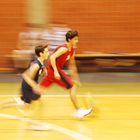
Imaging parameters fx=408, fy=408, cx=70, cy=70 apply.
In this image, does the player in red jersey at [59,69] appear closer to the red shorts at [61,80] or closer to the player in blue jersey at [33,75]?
the red shorts at [61,80]

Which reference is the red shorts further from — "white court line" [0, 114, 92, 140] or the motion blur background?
the motion blur background

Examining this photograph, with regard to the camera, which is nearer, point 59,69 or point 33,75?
point 33,75

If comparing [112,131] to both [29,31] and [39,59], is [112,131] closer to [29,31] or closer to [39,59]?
[39,59]

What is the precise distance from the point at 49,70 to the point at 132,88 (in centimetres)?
237

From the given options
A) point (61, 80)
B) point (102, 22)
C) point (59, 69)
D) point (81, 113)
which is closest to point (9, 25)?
point (102, 22)

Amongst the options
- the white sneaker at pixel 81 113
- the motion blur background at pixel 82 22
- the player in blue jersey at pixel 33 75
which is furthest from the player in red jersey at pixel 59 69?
the motion blur background at pixel 82 22

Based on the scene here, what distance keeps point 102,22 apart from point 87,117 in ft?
12.6

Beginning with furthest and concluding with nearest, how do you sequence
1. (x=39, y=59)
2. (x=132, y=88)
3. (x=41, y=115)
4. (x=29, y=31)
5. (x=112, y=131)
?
(x=29, y=31), (x=132, y=88), (x=41, y=115), (x=39, y=59), (x=112, y=131)

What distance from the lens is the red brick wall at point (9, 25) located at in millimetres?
8945

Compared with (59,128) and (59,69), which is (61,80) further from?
(59,128)

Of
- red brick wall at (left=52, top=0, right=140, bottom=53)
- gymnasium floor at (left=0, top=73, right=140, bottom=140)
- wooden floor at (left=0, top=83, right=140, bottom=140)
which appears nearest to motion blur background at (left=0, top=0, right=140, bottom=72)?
red brick wall at (left=52, top=0, right=140, bottom=53)

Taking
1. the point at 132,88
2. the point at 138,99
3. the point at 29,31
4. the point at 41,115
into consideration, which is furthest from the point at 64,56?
the point at 29,31

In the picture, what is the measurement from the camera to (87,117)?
216 inches

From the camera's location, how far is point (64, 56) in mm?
5434
